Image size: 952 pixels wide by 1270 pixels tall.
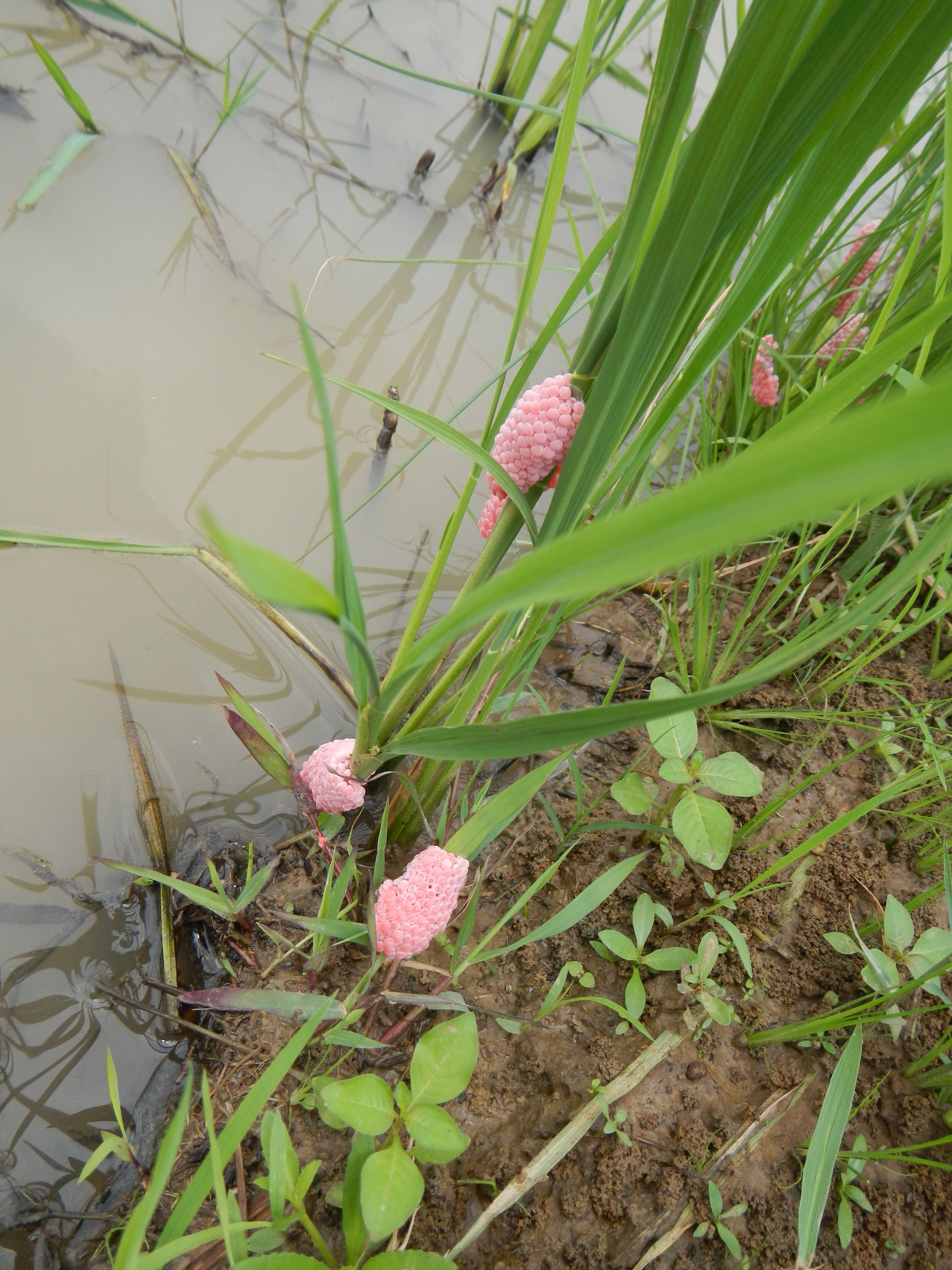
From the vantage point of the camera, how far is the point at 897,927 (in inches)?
35.1

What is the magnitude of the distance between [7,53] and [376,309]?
37.0 inches

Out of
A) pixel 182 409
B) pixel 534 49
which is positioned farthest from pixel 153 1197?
pixel 534 49

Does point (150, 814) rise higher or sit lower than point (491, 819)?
lower

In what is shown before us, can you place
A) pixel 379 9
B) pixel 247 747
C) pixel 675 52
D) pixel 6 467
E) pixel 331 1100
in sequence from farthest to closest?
pixel 379 9 < pixel 6 467 < pixel 247 747 < pixel 331 1100 < pixel 675 52

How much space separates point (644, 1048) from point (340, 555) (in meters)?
0.86

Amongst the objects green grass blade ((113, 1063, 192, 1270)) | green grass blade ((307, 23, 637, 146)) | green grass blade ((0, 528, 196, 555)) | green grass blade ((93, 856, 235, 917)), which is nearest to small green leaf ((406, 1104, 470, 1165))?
green grass blade ((113, 1063, 192, 1270))

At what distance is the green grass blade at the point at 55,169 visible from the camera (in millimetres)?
1296

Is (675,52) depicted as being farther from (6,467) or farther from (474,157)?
(474,157)

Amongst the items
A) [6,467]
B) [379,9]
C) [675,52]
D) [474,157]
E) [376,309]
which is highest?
[379,9]

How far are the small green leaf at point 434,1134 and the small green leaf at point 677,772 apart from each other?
500mm

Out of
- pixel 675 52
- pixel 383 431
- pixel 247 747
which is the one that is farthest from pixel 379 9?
pixel 247 747

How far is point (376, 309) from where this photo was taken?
1.51 metres

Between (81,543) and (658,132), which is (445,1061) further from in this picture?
(658,132)

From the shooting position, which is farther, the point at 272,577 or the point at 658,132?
the point at 658,132
